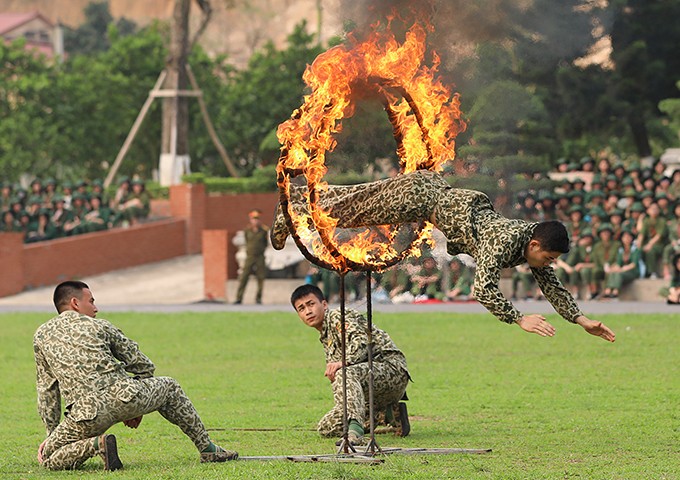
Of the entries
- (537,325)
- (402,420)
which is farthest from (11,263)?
(537,325)

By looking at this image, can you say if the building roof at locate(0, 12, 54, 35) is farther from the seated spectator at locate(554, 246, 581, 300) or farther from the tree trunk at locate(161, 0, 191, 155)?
the seated spectator at locate(554, 246, 581, 300)

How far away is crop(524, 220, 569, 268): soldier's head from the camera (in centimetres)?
1095

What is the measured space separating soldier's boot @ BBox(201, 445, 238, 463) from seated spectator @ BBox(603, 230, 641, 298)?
16.2m

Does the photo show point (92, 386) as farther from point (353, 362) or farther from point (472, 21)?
point (472, 21)

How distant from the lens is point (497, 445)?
12.0 m

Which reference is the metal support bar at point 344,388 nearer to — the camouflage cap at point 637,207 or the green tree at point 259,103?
the camouflage cap at point 637,207

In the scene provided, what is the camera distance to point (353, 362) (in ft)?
40.2

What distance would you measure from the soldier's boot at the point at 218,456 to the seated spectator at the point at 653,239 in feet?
54.2

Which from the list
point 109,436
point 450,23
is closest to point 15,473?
point 109,436

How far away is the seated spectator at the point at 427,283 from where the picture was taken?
90.2 ft

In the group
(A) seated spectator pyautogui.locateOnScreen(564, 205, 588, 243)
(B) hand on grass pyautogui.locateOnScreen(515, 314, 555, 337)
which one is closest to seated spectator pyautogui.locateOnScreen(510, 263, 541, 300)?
(A) seated spectator pyautogui.locateOnScreen(564, 205, 588, 243)

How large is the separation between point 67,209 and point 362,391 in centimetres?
2295

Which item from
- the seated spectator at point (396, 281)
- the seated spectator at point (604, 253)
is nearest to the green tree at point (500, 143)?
the seated spectator at point (396, 281)

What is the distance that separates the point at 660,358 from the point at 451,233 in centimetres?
809
